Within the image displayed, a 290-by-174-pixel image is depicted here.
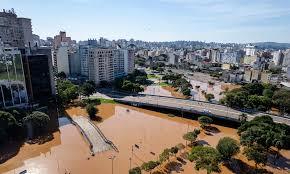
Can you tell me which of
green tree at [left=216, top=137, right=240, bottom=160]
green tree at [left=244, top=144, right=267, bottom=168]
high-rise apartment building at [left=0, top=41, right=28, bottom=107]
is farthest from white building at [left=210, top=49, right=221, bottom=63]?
green tree at [left=244, top=144, right=267, bottom=168]

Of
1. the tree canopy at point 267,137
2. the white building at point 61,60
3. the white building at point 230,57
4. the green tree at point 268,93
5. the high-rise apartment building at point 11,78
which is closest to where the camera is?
the tree canopy at point 267,137

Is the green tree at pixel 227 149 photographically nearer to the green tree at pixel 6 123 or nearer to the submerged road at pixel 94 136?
the submerged road at pixel 94 136

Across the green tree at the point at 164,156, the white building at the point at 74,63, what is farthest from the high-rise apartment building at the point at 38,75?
the white building at the point at 74,63

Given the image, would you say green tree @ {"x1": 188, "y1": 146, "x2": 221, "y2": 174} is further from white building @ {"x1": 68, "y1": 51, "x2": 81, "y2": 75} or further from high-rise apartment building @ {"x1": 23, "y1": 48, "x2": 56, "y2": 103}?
white building @ {"x1": 68, "y1": 51, "x2": 81, "y2": 75}

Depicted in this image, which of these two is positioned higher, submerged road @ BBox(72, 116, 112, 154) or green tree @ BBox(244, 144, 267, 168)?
green tree @ BBox(244, 144, 267, 168)

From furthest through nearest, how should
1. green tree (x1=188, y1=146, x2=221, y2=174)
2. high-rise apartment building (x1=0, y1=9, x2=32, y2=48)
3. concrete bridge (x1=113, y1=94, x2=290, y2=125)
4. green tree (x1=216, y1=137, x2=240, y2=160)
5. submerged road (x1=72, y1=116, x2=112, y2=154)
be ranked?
high-rise apartment building (x1=0, y1=9, x2=32, y2=48), concrete bridge (x1=113, y1=94, x2=290, y2=125), submerged road (x1=72, y1=116, x2=112, y2=154), green tree (x1=216, y1=137, x2=240, y2=160), green tree (x1=188, y1=146, x2=221, y2=174)

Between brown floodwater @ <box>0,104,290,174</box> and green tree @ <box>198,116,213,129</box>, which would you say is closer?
brown floodwater @ <box>0,104,290,174</box>

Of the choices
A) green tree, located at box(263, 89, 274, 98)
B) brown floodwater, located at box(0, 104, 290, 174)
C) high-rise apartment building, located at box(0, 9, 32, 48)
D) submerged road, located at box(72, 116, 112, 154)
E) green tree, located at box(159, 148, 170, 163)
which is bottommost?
brown floodwater, located at box(0, 104, 290, 174)

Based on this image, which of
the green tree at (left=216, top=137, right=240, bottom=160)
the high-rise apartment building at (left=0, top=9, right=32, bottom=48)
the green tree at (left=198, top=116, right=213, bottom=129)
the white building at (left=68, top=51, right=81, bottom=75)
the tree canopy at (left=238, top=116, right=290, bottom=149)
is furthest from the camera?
the white building at (left=68, top=51, right=81, bottom=75)
